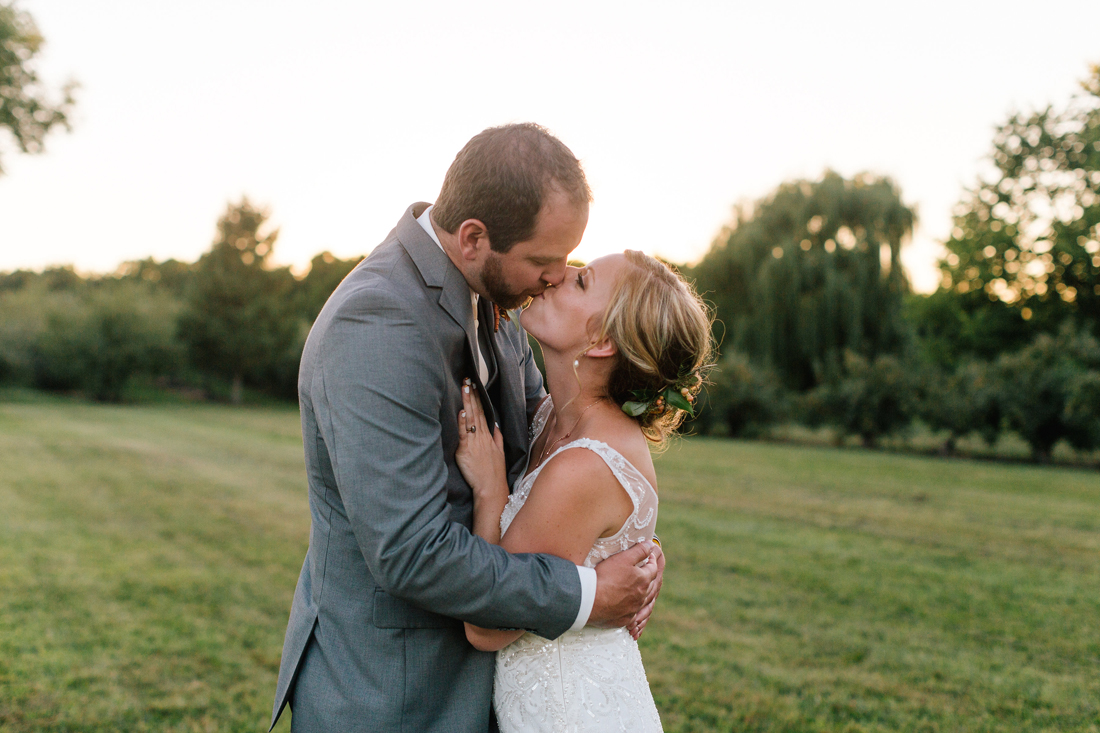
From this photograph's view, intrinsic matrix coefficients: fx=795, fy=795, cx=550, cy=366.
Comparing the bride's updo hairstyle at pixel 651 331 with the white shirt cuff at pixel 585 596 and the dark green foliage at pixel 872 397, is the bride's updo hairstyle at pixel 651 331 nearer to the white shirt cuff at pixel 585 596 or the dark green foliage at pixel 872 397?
the white shirt cuff at pixel 585 596

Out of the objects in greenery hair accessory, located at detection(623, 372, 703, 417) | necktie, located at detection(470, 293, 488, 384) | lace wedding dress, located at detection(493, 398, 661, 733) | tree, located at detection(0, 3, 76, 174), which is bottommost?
lace wedding dress, located at detection(493, 398, 661, 733)

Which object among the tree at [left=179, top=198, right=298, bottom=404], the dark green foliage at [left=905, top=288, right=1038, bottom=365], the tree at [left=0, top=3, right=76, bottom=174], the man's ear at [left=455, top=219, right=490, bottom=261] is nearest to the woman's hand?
the man's ear at [left=455, top=219, right=490, bottom=261]

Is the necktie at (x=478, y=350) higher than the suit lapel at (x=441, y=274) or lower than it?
lower

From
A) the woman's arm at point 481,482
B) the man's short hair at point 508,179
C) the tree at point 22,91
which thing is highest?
the tree at point 22,91

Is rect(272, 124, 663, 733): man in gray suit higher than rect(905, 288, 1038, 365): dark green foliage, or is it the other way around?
rect(905, 288, 1038, 365): dark green foliage

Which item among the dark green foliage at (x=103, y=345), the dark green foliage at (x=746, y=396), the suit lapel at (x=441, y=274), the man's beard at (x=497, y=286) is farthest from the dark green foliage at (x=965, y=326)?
the dark green foliage at (x=103, y=345)

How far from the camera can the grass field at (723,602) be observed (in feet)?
16.5

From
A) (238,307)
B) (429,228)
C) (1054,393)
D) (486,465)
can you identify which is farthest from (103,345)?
(486,465)

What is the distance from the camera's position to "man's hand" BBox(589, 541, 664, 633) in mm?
2111

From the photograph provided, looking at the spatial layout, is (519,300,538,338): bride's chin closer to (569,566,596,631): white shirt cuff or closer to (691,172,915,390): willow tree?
(569,566,596,631): white shirt cuff

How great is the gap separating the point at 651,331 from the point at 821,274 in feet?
81.6

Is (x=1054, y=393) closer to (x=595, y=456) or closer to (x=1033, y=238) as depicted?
(x=1033, y=238)

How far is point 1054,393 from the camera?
19.9 meters

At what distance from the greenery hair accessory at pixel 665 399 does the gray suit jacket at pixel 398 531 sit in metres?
0.39
